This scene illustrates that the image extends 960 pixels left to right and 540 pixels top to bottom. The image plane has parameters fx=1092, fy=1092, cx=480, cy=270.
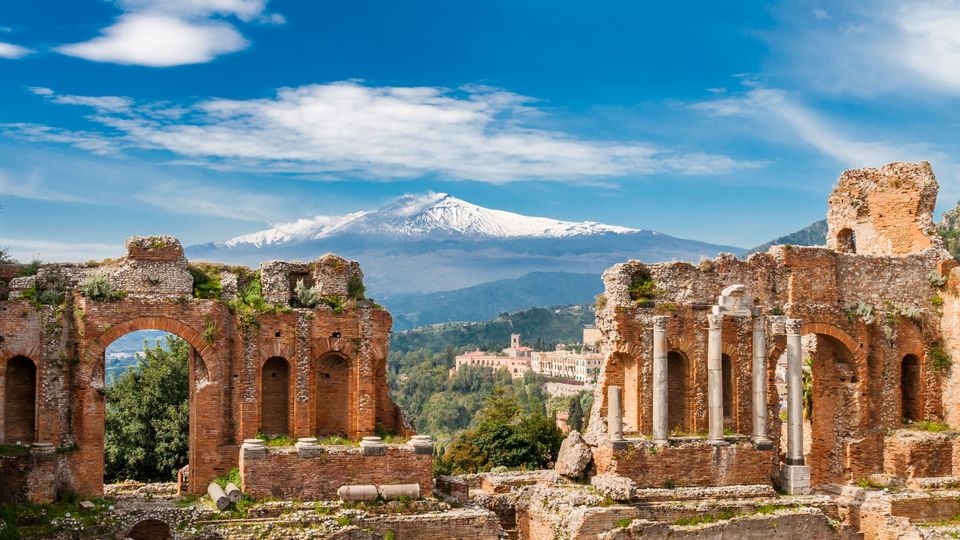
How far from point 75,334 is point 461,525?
11.3 meters

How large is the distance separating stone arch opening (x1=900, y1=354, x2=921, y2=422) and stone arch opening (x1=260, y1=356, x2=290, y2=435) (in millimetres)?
20795

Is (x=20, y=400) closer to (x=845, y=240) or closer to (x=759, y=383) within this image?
(x=759, y=383)

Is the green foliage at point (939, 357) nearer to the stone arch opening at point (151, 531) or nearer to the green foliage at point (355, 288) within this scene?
the green foliage at point (355, 288)

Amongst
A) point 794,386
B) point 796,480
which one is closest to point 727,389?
point 794,386

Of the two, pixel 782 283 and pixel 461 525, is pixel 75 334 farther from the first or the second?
pixel 782 283

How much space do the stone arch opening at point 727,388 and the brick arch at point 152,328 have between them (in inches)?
614

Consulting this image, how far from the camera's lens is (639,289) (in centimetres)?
3325

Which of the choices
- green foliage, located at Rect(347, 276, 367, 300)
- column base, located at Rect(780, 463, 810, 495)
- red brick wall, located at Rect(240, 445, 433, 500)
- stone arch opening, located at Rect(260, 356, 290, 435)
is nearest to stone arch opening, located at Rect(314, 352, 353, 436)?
stone arch opening, located at Rect(260, 356, 290, 435)

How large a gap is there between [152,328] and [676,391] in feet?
52.0

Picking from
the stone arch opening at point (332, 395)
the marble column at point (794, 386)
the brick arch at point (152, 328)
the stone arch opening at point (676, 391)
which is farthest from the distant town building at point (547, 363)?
the brick arch at point (152, 328)

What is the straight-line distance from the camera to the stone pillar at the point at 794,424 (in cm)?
3284

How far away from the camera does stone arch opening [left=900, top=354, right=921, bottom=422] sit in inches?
1476

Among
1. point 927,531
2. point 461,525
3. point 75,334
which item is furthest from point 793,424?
point 75,334

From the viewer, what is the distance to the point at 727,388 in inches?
1363
